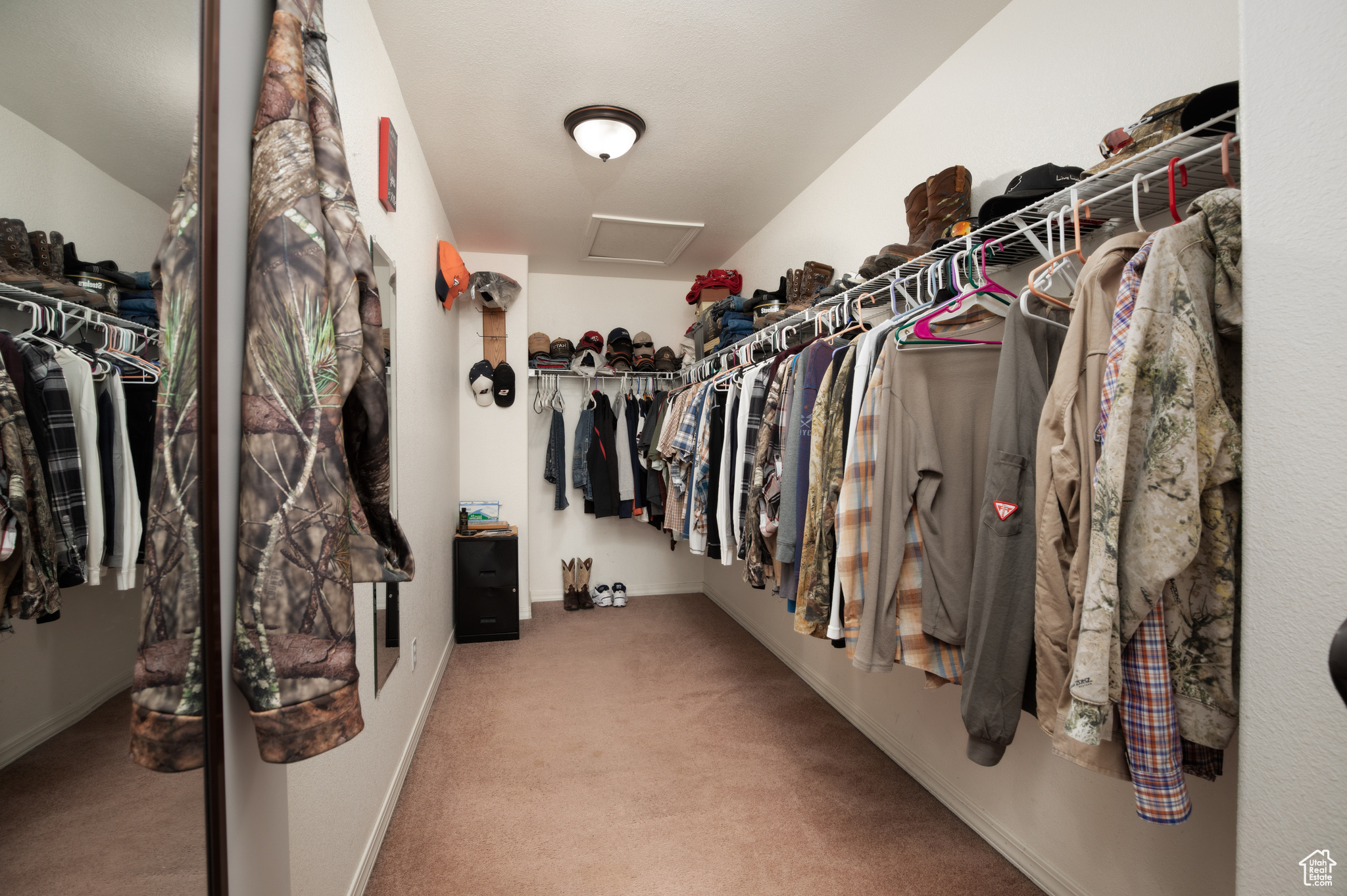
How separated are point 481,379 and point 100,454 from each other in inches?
136

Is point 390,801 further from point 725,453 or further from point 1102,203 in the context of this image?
point 1102,203

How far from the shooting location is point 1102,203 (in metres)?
1.25

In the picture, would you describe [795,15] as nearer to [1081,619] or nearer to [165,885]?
[1081,619]

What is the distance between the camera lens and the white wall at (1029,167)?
4.14ft

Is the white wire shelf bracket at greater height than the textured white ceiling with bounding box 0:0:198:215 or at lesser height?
greater

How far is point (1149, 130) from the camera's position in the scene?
113 cm

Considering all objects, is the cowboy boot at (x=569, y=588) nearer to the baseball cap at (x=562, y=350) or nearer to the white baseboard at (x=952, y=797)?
the baseball cap at (x=562, y=350)

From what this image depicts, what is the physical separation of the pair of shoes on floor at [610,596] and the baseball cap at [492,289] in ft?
7.22

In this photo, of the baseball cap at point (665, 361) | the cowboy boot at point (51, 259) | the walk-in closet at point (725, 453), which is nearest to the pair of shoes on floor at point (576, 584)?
the walk-in closet at point (725, 453)

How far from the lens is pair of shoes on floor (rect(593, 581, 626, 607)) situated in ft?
14.1

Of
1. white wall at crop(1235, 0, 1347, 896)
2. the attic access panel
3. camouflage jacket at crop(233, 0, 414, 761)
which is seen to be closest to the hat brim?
white wall at crop(1235, 0, 1347, 896)

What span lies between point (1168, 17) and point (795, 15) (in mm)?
980

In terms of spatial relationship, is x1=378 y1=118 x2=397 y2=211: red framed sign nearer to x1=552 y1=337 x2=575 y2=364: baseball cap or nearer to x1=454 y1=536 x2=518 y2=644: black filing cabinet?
x1=454 y1=536 x2=518 y2=644: black filing cabinet

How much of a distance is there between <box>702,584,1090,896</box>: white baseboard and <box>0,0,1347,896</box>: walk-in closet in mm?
21
